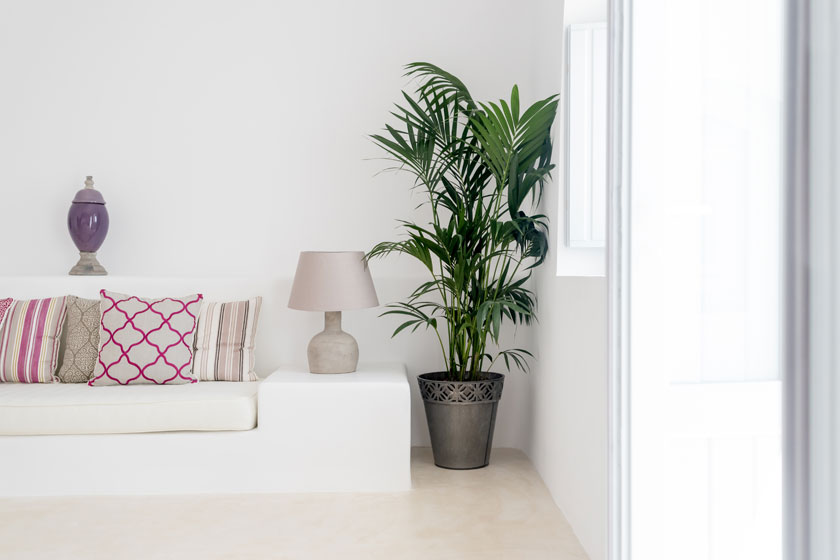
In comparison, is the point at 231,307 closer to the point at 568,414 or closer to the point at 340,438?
the point at 340,438

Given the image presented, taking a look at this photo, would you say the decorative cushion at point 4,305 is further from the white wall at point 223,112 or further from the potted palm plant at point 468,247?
the potted palm plant at point 468,247

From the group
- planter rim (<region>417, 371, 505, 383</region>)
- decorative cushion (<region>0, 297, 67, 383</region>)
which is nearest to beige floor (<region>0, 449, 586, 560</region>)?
planter rim (<region>417, 371, 505, 383</region>)

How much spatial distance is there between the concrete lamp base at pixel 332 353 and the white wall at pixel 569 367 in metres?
0.86

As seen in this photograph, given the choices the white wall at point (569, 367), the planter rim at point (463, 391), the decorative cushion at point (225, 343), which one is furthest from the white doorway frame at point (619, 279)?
the decorative cushion at point (225, 343)

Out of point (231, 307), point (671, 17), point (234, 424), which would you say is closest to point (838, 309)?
point (671, 17)

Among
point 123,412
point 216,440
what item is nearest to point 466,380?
point 216,440

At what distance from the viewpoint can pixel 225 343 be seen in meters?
3.33

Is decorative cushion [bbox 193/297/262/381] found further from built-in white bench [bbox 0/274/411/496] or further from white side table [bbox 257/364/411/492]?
white side table [bbox 257/364/411/492]

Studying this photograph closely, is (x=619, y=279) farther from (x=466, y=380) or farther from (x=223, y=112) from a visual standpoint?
(x=223, y=112)

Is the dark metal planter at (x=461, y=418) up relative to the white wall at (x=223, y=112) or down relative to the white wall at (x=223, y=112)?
down

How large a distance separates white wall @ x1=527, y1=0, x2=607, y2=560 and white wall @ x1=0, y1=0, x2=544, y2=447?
824 millimetres

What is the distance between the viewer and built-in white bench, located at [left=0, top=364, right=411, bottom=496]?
280cm

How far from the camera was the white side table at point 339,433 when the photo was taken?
114 inches

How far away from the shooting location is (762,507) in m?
1.09
